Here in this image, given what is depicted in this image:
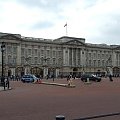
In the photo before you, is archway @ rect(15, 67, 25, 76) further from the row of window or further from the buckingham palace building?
the row of window

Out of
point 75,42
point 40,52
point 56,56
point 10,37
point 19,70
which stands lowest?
point 19,70

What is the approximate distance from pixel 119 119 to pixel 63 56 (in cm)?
11829

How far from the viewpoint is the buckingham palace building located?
115688 millimetres

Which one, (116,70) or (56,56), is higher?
(56,56)

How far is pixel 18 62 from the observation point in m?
117

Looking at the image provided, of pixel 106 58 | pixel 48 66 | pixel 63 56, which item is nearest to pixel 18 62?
pixel 48 66

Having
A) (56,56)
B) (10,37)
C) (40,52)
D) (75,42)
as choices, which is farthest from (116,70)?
(10,37)

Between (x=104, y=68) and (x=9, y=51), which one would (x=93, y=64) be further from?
(x=9, y=51)

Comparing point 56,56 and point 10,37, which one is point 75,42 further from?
point 10,37

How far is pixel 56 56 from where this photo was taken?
130 metres

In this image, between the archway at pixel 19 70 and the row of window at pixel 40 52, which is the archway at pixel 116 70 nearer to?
the row of window at pixel 40 52

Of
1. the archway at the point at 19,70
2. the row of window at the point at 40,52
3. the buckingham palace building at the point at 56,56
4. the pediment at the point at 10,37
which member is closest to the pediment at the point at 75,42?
the buckingham palace building at the point at 56,56

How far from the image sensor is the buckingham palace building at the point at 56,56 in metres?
116

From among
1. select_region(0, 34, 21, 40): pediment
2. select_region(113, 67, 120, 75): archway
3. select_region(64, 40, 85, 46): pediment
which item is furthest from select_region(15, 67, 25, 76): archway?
select_region(113, 67, 120, 75): archway
